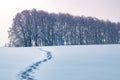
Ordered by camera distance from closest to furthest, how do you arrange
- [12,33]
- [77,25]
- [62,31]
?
1. [12,33]
2. [62,31]
3. [77,25]

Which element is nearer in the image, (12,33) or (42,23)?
(12,33)

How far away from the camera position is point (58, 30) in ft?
163


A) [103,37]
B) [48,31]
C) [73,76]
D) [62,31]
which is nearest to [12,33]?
[48,31]

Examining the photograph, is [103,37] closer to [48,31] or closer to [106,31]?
[106,31]

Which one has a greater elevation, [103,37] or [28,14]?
[28,14]

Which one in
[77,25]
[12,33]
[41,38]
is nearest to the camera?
[12,33]

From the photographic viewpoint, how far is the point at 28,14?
44.2 metres

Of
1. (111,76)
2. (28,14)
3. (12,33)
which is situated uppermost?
(28,14)

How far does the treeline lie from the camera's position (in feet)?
136

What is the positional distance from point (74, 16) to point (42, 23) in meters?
9.54

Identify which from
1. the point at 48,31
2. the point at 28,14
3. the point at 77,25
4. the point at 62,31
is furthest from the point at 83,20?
the point at 28,14

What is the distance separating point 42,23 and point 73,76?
129ft

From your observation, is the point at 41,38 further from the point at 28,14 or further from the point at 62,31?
the point at 62,31

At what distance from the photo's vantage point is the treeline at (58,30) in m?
41.5
